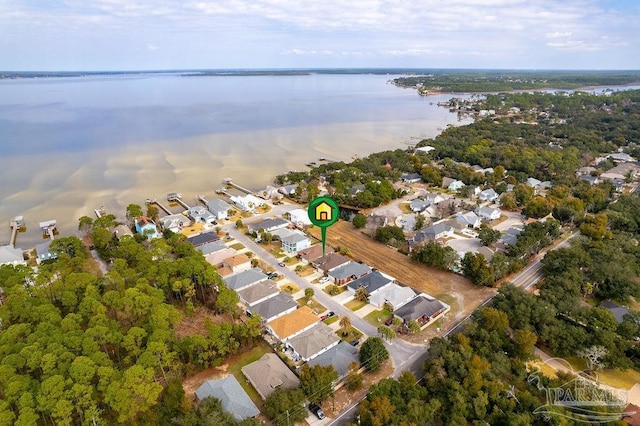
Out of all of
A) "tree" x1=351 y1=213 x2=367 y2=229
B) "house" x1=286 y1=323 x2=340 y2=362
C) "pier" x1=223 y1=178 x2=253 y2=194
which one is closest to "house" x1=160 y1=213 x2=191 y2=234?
"pier" x1=223 y1=178 x2=253 y2=194

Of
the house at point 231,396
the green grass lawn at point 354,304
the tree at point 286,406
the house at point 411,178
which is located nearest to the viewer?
the tree at point 286,406

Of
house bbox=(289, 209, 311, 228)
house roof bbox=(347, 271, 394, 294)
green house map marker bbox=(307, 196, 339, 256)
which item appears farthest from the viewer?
house bbox=(289, 209, 311, 228)

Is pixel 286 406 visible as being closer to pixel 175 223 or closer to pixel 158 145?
pixel 175 223

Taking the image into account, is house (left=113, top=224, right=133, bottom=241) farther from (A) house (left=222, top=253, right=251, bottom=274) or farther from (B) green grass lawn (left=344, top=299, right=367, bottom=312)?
(B) green grass lawn (left=344, top=299, right=367, bottom=312)

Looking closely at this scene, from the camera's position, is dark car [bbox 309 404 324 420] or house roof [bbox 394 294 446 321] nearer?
dark car [bbox 309 404 324 420]

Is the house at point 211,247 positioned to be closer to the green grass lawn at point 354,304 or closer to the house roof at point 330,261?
the house roof at point 330,261

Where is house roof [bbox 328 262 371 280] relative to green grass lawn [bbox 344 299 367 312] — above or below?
above

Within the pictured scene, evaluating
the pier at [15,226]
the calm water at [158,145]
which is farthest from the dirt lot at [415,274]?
the pier at [15,226]

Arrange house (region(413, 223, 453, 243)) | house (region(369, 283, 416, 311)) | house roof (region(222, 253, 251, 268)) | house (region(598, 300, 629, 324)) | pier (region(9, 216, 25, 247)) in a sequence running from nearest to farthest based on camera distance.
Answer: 1. house (region(598, 300, 629, 324))
2. house (region(369, 283, 416, 311))
3. house roof (region(222, 253, 251, 268))
4. house (region(413, 223, 453, 243))
5. pier (region(9, 216, 25, 247))
